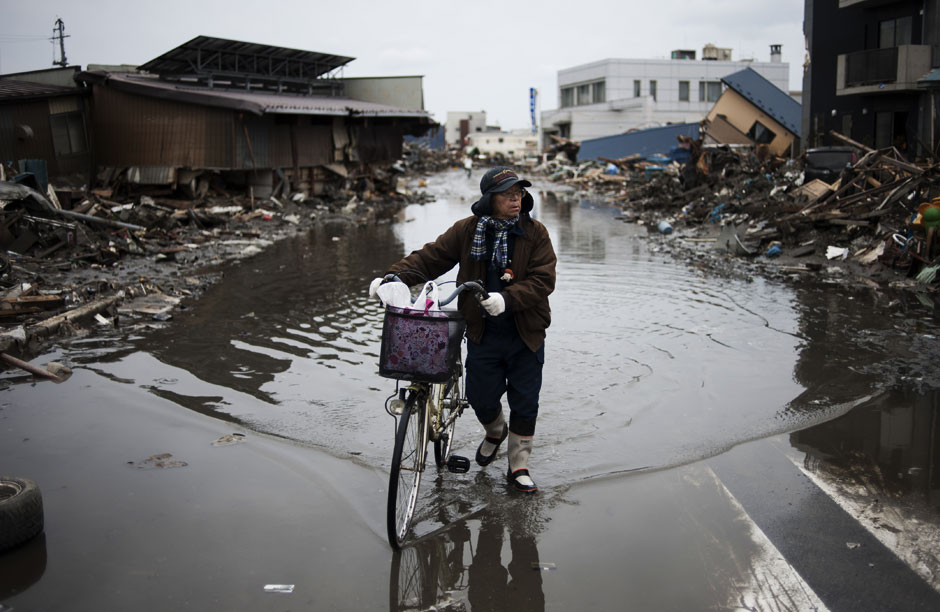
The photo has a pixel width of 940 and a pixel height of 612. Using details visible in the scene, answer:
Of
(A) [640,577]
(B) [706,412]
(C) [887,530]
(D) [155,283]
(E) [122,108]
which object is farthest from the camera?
(E) [122,108]

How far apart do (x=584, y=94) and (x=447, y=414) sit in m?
75.9

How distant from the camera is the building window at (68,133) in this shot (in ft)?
71.5

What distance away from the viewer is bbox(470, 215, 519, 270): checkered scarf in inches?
181

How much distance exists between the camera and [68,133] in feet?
73.6

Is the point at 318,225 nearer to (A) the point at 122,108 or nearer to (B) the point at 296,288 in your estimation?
(A) the point at 122,108

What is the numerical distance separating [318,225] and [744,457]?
63.9 feet

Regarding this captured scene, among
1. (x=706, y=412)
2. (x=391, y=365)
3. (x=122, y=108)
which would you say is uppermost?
(x=122, y=108)

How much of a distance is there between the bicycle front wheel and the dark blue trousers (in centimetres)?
53

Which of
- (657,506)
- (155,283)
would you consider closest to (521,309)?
(657,506)

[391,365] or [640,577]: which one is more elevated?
[391,365]

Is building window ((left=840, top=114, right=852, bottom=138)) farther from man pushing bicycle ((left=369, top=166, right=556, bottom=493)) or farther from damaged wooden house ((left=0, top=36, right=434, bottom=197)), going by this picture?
man pushing bicycle ((left=369, top=166, right=556, bottom=493))

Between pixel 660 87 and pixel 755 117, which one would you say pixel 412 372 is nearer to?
pixel 755 117

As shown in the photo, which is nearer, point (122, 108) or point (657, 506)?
point (657, 506)

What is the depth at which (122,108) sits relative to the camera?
75.9 feet
